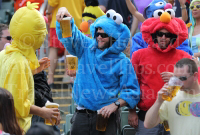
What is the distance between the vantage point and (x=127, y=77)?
426 centimetres

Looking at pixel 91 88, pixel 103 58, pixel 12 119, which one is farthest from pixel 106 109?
pixel 12 119

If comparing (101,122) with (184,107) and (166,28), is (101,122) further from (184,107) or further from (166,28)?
(166,28)

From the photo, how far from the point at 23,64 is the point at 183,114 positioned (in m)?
1.61

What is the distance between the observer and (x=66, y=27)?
13.4 ft

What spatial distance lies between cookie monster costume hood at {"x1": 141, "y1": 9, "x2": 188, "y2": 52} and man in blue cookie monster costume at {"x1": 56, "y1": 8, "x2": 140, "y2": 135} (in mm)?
341

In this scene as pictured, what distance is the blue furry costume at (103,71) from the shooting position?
4137mm

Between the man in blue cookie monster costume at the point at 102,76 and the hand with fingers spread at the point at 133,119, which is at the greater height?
the man in blue cookie monster costume at the point at 102,76

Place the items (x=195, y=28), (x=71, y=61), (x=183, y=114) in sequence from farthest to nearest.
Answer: (x=195, y=28)
(x=71, y=61)
(x=183, y=114)

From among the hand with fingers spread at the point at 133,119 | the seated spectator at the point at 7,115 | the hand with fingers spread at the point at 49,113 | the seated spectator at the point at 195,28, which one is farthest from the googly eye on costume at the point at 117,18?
the seated spectator at the point at 195,28

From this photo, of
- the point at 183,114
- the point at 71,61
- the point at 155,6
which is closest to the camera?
the point at 183,114

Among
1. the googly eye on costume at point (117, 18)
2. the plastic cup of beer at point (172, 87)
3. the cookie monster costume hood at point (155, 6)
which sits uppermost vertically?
the cookie monster costume hood at point (155, 6)

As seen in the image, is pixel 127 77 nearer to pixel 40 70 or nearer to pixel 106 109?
pixel 106 109

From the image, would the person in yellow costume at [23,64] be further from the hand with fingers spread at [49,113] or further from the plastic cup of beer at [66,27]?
the plastic cup of beer at [66,27]

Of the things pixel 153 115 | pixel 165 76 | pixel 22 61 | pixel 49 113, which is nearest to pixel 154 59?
pixel 165 76
